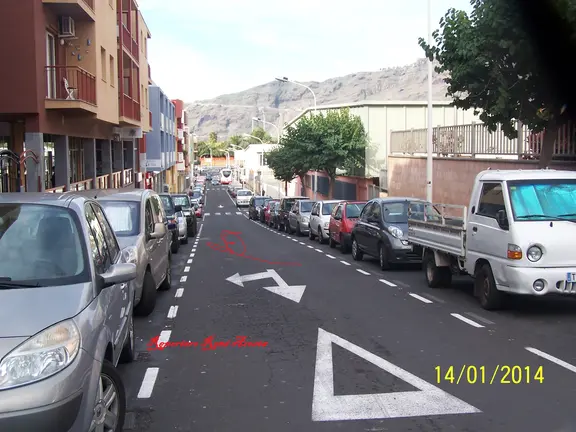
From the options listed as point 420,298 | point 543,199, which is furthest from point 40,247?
point 420,298

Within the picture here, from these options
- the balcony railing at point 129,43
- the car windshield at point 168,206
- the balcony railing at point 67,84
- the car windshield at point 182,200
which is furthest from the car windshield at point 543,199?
the balcony railing at point 129,43

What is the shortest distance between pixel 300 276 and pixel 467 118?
3248 cm

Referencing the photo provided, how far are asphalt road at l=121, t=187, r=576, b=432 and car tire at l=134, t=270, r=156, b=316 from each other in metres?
0.25

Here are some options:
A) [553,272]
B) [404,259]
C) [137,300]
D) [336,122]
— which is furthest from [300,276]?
[336,122]

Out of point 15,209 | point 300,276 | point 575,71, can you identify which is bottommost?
point 300,276

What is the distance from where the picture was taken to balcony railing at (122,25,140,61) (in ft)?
103

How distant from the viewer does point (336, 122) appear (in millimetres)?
43406

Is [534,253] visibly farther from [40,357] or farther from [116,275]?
[40,357]

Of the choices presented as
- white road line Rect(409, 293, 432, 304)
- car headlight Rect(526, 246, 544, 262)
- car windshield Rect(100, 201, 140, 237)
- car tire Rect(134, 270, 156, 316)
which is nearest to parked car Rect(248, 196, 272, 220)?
white road line Rect(409, 293, 432, 304)

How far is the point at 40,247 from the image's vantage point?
17.5 ft

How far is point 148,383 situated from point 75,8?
50.5ft

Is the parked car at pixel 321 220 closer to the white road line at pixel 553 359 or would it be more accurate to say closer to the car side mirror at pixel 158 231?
the car side mirror at pixel 158 231

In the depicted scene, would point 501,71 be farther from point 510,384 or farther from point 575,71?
point 510,384

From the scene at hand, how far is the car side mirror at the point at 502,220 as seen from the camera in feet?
33.5
